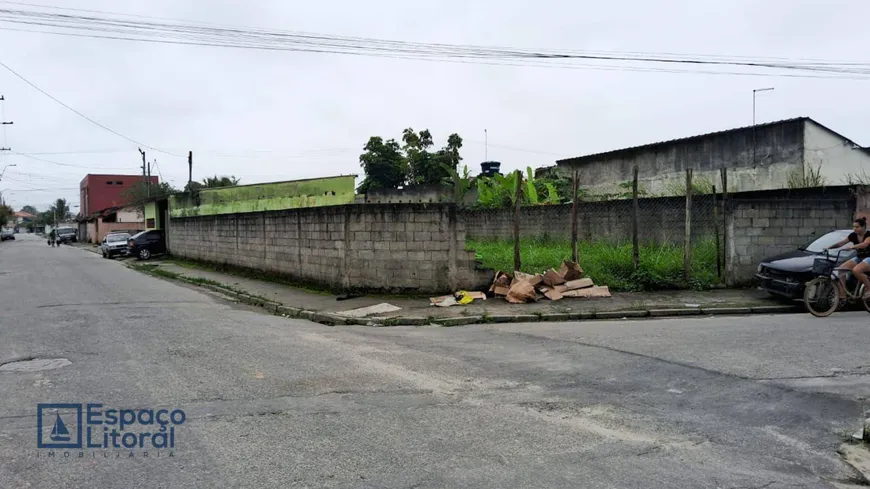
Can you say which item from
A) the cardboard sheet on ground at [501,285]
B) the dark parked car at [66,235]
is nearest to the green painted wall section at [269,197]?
the cardboard sheet on ground at [501,285]

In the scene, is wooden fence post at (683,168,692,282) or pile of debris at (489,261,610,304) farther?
wooden fence post at (683,168,692,282)

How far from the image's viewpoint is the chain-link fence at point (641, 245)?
41.6ft

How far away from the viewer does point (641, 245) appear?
15.1m

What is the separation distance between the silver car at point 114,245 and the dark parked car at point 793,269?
31.6 m

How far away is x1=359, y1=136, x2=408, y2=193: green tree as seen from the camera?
4744 centimetres

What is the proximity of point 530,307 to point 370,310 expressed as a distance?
10.5 ft

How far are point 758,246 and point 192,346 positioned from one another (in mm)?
12284

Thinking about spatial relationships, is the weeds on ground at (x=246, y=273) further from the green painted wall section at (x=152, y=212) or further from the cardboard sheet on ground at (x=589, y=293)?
the green painted wall section at (x=152, y=212)

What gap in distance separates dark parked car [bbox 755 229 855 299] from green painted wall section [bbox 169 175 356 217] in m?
16.0

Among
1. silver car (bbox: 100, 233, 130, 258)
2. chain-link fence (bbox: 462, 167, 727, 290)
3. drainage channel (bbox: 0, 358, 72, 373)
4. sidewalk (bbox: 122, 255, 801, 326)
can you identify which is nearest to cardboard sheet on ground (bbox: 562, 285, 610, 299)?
sidewalk (bbox: 122, 255, 801, 326)

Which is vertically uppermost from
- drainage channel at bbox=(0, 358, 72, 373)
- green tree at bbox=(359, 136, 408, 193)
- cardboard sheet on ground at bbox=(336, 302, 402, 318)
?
green tree at bbox=(359, 136, 408, 193)

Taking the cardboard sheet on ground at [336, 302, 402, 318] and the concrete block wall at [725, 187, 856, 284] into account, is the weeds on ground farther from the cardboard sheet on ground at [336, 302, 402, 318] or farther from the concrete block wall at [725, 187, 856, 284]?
the concrete block wall at [725, 187, 856, 284]

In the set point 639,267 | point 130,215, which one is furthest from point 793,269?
point 130,215

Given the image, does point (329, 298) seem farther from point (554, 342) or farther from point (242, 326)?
point (554, 342)
